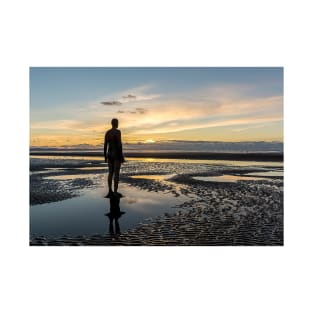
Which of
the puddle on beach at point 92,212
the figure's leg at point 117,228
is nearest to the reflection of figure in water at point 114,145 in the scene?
the puddle on beach at point 92,212

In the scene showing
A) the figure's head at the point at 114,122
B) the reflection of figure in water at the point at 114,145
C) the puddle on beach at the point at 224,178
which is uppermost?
the figure's head at the point at 114,122

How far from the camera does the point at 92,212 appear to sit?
9.50 meters

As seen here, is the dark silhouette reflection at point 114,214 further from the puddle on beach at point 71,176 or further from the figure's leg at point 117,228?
the puddle on beach at point 71,176

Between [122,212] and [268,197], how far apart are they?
4130 mm

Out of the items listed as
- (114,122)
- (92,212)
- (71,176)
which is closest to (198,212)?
(92,212)

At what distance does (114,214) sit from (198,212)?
1963 millimetres

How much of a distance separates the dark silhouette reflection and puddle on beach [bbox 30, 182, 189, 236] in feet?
0.26

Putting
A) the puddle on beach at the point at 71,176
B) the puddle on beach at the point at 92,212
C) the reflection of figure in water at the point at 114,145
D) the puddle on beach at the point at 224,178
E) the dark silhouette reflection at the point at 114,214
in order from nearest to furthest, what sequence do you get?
the dark silhouette reflection at the point at 114,214
the puddle on beach at the point at 92,212
the reflection of figure in water at the point at 114,145
the puddle on beach at the point at 224,178
the puddle on beach at the point at 71,176

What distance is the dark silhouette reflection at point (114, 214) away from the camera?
8320 millimetres

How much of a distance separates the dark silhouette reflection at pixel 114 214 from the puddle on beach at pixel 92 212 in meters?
0.08

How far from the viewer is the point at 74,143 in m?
11.9

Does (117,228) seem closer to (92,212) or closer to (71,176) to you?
(92,212)

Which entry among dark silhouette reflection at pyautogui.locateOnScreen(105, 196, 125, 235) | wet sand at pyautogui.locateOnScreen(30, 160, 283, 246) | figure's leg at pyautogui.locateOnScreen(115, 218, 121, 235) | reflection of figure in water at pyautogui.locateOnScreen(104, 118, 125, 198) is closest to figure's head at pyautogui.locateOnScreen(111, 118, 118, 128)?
reflection of figure in water at pyautogui.locateOnScreen(104, 118, 125, 198)

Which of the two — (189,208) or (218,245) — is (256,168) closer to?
(189,208)
